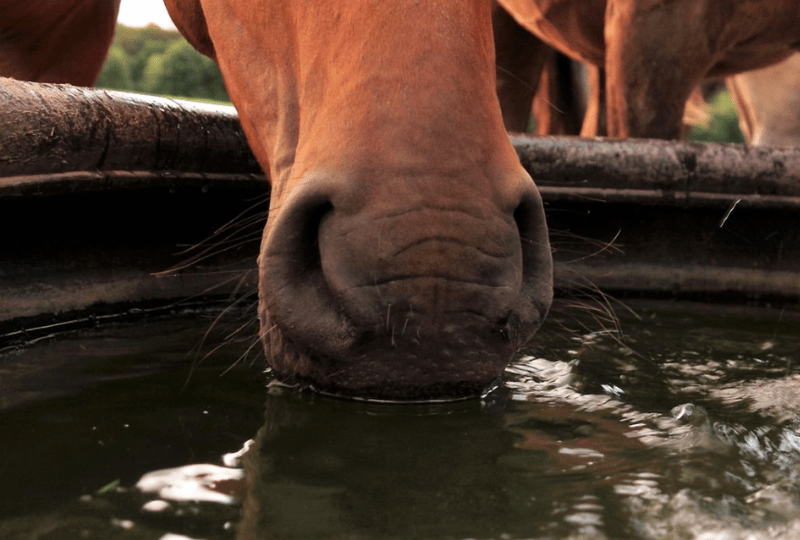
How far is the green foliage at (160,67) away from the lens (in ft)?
97.2

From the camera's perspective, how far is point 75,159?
215 cm

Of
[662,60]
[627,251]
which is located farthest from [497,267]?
[662,60]

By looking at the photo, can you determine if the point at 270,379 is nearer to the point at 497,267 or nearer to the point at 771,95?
the point at 497,267

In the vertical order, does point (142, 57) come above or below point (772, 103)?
→ above

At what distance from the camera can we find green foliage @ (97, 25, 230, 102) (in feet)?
97.2

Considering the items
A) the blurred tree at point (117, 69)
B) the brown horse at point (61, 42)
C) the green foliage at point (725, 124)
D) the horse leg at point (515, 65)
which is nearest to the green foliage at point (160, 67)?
the blurred tree at point (117, 69)

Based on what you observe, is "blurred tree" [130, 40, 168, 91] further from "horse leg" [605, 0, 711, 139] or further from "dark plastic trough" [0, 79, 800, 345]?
"dark plastic trough" [0, 79, 800, 345]

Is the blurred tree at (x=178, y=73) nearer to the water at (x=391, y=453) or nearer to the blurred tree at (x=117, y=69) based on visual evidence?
the blurred tree at (x=117, y=69)

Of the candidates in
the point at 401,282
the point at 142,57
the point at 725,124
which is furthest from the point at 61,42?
the point at 725,124

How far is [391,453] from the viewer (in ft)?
4.61

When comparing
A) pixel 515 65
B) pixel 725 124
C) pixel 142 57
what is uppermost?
pixel 142 57

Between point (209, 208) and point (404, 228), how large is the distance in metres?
1.36

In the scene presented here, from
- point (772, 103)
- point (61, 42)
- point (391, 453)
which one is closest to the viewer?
point (391, 453)

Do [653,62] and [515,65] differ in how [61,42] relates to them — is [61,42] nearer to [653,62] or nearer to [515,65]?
[653,62]
